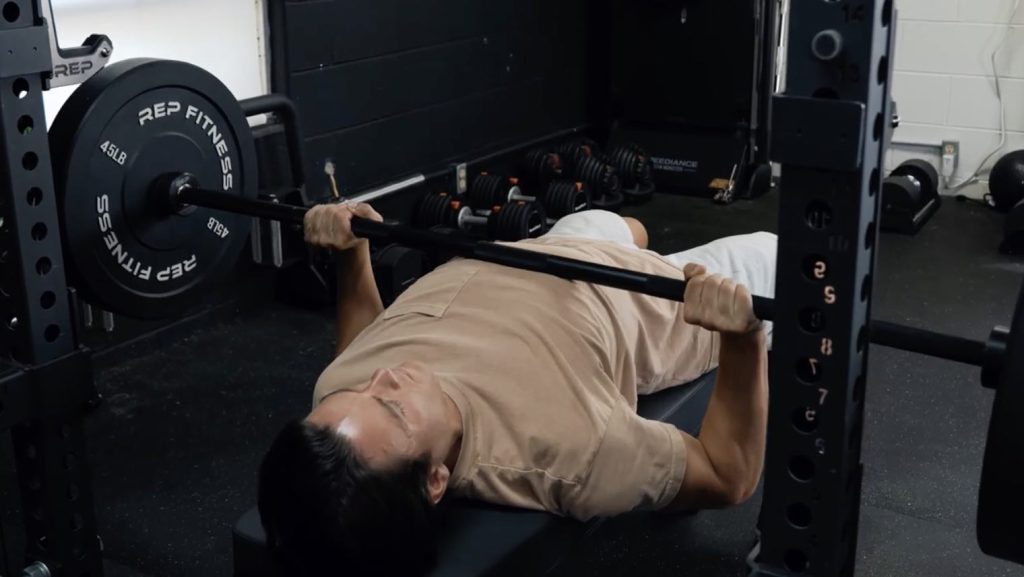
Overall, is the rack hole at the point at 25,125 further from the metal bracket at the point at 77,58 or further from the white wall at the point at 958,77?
the white wall at the point at 958,77

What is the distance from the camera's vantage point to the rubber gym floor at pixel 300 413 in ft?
7.07

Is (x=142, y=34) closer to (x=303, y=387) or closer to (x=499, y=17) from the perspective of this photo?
(x=303, y=387)

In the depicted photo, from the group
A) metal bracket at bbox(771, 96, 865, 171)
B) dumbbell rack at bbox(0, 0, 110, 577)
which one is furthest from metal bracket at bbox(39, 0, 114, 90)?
metal bracket at bbox(771, 96, 865, 171)

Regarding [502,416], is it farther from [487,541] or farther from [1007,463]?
[1007,463]

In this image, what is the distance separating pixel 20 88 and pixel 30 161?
11 cm

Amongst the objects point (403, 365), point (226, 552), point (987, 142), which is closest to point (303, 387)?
point (226, 552)

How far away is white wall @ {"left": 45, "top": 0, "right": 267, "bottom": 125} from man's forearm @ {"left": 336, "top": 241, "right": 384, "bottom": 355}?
109 cm

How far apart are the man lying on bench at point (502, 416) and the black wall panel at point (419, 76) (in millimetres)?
1588

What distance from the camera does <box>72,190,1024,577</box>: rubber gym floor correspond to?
216cm

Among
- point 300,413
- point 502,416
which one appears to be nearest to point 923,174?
point 300,413

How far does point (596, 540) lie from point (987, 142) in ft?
10.1

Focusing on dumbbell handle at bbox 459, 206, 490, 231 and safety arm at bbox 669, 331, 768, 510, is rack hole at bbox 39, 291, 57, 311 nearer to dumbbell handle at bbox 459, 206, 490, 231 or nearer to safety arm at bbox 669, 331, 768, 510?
safety arm at bbox 669, 331, 768, 510

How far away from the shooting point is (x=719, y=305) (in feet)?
4.63

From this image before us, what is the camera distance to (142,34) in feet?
9.50
